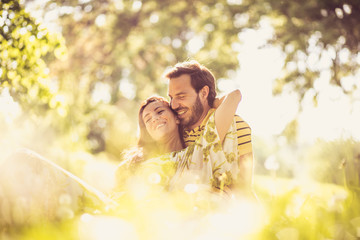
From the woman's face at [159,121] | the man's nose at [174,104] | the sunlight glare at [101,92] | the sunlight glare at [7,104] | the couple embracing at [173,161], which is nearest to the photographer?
the couple embracing at [173,161]

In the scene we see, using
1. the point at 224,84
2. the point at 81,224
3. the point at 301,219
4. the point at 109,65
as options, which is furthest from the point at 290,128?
the point at 81,224

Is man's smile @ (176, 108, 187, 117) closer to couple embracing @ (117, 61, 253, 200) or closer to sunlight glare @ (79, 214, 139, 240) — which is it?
couple embracing @ (117, 61, 253, 200)

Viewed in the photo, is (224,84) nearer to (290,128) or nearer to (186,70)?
(290,128)

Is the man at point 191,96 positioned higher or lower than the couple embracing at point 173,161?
higher

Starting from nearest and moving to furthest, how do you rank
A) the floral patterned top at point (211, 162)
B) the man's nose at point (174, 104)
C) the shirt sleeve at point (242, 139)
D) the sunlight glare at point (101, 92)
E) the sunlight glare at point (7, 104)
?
the floral patterned top at point (211, 162), the shirt sleeve at point (242, 139), the man's nose at point (174, 104), the sunlight glare at point (7, 104), the sunlight glare at point (101, 92)

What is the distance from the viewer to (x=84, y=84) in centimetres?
1327

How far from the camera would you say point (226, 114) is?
2918 mm

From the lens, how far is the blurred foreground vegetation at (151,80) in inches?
64.0

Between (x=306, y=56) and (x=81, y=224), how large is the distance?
337 inches

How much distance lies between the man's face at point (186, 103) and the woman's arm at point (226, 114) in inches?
36.9

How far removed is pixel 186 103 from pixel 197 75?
419mm

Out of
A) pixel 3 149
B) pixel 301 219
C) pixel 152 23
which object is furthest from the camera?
pixel 152 23

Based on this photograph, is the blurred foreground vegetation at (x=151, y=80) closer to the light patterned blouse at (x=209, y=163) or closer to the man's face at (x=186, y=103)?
the light patterned blouse at (x=209, y=163)

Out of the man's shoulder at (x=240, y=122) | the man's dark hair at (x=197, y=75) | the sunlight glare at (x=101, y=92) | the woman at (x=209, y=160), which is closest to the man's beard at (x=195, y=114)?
the man's dark hair at (x=197, y=75)
